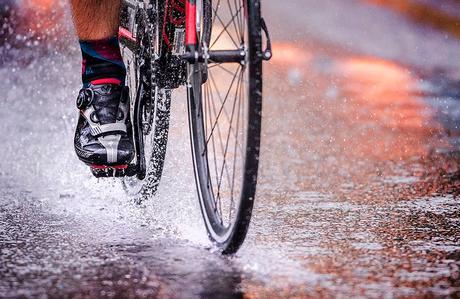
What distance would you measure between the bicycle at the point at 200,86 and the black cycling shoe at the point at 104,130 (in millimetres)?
118

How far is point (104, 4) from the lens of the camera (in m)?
4.46

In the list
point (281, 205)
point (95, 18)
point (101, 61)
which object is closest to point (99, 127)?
point (101, 61)

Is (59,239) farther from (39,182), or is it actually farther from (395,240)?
(39,182)

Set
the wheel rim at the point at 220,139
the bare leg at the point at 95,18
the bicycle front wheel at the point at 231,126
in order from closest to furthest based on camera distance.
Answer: the bicycle front wheel at the point at 231,126 → the wheel rim at the point at 220,139 → the bare leg at the point at 95,18

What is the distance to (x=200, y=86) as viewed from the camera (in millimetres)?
4160

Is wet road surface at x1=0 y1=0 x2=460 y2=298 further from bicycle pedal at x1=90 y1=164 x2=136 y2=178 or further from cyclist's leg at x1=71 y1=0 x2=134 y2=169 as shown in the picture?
cyclist's leg at x1=71 y1=0 x2=134 y2=169

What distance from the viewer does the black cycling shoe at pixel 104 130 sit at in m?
4.45

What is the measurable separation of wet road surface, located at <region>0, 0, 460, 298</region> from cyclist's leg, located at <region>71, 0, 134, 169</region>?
0.99 ft

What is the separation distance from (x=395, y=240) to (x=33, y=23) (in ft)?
33.1

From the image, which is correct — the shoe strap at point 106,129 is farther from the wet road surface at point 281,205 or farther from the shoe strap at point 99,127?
the wet road surface at point 281,205

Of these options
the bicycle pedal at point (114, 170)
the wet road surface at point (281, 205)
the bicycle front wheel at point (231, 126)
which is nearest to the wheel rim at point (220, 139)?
the bicycle front wheel at point (231, 126)

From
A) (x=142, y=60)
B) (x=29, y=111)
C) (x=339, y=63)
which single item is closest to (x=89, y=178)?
(x=142, y=60)

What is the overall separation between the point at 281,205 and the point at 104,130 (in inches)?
38.0

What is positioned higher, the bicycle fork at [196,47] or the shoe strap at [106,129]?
the bicycle fork at [196,47]
